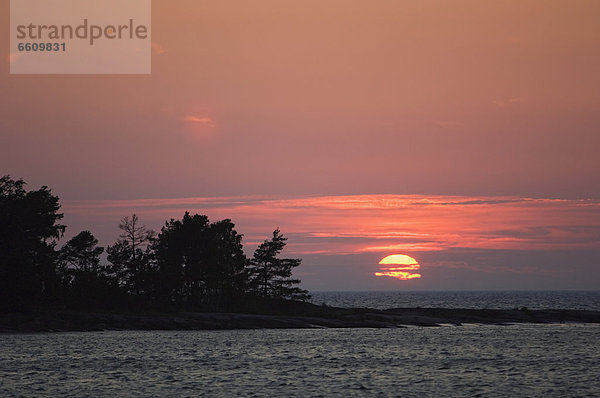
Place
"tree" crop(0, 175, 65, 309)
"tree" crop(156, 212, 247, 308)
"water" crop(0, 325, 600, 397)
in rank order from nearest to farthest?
"water" crop(0, 325, 600, 397) → "tree" crop(0, 175, 65, 309) → "tree" crop(156, 212, 247, 308)

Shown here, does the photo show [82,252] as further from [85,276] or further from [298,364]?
[298,364]

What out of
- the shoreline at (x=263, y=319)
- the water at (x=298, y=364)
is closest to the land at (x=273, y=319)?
the shoreline at (x=263, y=319)

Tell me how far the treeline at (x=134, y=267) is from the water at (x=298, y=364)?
51.9 feet

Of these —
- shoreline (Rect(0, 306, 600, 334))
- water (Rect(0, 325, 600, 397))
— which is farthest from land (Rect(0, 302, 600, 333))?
water (Rect(0, 325, 600, 397))

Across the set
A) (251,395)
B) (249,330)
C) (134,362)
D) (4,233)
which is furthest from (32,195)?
(251,395)

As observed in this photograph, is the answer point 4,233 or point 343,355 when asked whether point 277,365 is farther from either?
point 4,233

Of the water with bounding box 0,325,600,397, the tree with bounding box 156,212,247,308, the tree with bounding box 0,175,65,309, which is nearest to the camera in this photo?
the water with bounding box 0,325,600,397

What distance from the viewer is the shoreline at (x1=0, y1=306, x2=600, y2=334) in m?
94.4

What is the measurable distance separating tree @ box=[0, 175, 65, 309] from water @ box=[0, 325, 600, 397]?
11532 mm

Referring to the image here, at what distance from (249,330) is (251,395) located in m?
59.8

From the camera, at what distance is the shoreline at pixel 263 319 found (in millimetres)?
94375

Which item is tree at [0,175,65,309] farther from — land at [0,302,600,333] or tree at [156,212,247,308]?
tree at [156,212,247,308]

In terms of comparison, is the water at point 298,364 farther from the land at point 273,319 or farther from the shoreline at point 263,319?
the land at point 273,319

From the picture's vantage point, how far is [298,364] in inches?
2323
